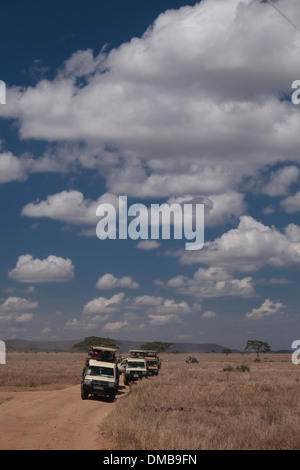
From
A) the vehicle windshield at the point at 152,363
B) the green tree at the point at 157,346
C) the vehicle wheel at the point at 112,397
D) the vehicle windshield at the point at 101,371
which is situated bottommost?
the green tree at the point at 157,346

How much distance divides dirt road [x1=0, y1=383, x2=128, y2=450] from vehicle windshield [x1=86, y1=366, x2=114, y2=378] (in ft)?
4.16

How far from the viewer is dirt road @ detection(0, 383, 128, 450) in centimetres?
1441

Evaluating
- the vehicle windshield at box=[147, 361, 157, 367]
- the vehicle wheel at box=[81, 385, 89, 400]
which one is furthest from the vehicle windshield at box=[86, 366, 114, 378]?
the vehicle windshield at box=[147, 361, 157, 367]

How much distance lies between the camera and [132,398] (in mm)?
25547

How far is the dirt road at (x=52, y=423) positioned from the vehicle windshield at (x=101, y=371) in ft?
4.16

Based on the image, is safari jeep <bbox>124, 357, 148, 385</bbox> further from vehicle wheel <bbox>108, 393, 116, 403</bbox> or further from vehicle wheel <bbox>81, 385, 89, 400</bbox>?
vehicle wheel <bbox>108, 393, 116, 403</bbox>

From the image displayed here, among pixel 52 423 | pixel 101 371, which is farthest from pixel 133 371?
pixel 52 423

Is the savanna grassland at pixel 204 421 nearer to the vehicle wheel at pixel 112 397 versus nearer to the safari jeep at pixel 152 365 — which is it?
the vehicle wheel at pixel 112 397

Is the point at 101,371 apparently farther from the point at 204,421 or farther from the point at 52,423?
the point at 204,421

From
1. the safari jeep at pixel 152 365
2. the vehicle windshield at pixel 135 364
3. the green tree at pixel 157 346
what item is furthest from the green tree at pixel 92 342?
the vehicle windshield at pixel 135 364

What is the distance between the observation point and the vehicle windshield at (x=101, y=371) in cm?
2730
